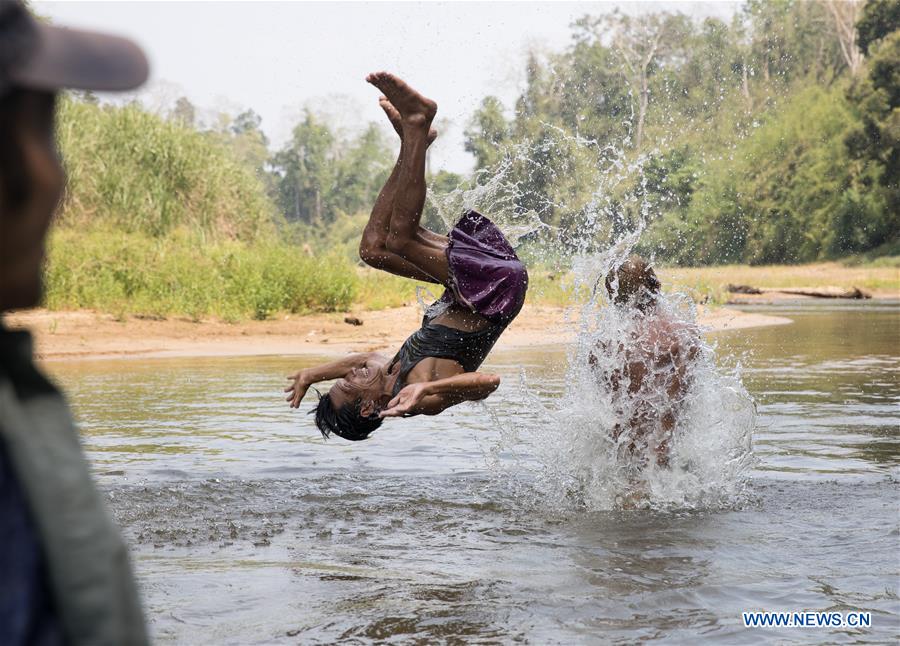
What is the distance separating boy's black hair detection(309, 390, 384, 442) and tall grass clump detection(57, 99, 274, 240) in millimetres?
16289

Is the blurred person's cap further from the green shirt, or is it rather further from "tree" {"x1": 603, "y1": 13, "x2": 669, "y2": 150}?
"tree" {"x1": 603, "y1": 13, "x2": 669, "y2": 150}

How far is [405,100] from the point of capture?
5.43 meters

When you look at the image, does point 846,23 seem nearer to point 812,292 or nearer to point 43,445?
point 812,292

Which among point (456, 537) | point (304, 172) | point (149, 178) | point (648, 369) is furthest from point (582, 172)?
point (304, 172)

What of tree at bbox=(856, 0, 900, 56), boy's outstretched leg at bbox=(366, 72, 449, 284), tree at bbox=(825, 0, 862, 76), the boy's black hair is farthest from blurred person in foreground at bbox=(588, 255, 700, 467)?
tree at bbox=(825, 0, 862, 76)

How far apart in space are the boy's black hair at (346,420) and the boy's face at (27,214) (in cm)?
493

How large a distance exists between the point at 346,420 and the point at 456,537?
86cm

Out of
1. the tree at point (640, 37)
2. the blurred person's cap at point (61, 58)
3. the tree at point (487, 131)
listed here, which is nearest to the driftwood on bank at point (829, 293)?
the tree at point (487, 131)

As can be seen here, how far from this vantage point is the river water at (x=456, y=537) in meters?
4.51

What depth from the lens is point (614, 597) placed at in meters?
4.79

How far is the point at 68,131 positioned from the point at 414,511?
18643mm

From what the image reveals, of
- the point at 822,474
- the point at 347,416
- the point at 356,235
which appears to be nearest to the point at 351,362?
the point at 347,416

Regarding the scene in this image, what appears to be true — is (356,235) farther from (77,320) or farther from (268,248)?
(77,320)

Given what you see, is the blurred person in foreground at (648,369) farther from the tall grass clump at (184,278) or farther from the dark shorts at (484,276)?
the tall grass clump at (184,278)
